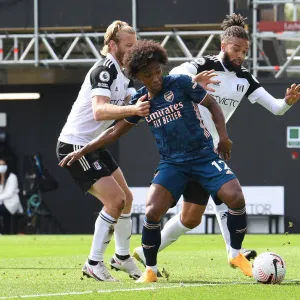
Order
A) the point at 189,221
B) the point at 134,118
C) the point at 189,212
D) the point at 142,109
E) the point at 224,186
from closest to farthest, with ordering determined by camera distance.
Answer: the point at 142,109 → the point at 224,186 → the point at 134,118 → the point at 189,212 → the point at 189,221

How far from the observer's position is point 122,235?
10281 millimetres

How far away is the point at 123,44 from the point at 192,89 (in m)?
1.24

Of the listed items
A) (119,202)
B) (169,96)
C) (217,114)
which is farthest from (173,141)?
(119,202)

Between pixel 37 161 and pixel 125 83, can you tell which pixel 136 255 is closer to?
pixel 125 83

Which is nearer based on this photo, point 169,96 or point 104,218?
point 169,96

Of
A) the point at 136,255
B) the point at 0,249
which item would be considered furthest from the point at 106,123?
the point at 0,249

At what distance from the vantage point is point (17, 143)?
1005 inches

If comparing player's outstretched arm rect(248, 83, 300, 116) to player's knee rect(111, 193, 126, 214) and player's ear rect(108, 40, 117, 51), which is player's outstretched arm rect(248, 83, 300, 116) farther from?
player's knee rect(111, 193, 126, 214)

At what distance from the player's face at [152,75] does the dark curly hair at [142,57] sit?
0.03m

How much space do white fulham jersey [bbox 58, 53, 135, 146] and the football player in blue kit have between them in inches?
28.9

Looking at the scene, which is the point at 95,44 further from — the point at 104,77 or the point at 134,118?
the point at 134,118

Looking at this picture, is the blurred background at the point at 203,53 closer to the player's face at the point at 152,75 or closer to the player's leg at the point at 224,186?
the player's leg at the point at 224,186

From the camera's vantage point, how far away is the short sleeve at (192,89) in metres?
9.02

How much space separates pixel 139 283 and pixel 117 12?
1316 centimetres
